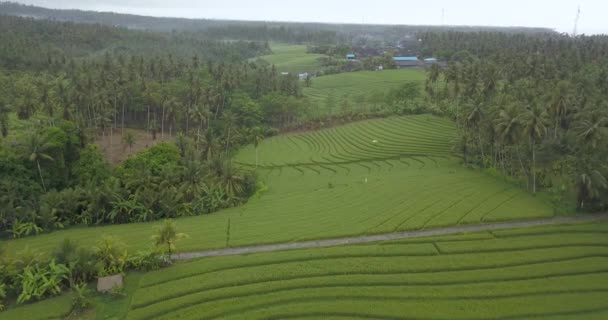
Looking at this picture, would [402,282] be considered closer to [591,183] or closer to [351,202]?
[351,202]

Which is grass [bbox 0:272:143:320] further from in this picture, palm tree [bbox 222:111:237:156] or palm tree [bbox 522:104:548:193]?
palm tree [bbox 222:111:237:156]

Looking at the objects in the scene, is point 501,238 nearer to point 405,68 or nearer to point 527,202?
point 527,202

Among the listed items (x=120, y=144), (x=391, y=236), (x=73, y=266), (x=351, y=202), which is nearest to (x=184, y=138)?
(x=120, y=144)

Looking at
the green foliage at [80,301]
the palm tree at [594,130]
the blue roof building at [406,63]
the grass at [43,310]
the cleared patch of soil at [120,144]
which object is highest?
the blue roof building at [406,63]

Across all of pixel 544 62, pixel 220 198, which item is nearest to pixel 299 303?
pixel 220 198

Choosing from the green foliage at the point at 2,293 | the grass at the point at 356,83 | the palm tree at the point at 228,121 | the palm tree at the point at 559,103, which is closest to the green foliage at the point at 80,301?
the green foliage at the point at 2,293

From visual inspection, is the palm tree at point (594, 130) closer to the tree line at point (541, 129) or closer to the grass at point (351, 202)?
the tree line at point (541, 129)
